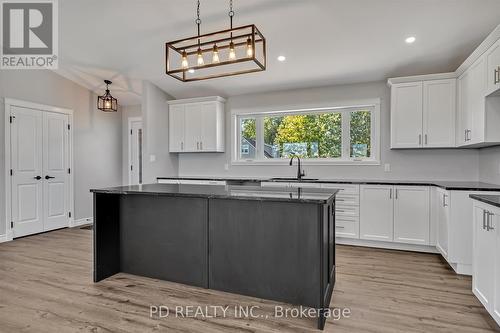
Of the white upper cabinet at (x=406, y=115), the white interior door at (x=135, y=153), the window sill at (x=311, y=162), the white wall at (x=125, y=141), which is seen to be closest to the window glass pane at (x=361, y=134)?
the window sill at (x=311, y=162)

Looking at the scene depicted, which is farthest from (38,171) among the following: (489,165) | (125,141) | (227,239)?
(489,165)

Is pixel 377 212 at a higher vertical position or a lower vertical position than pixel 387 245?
higher

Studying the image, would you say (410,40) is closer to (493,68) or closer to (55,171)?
(493,68)

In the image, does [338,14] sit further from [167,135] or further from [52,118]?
[52,118]

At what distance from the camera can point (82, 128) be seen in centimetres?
581

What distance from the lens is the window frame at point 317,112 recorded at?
4590 mm

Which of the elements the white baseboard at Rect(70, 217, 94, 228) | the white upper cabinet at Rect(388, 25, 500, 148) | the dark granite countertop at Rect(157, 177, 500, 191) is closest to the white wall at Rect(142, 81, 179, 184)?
the dark granite countertop at Rect(157, 177, 500, 191)

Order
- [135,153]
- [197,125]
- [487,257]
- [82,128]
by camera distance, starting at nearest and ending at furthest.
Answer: [487,257] → [197,125] → [82,128] → [135,153]

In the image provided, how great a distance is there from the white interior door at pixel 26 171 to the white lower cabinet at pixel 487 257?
5947mm

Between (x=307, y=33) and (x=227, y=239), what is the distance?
259 cm

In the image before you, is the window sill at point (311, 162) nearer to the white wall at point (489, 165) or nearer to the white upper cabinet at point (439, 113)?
the white upper cabinet at point (439, 113)

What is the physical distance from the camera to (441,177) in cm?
423

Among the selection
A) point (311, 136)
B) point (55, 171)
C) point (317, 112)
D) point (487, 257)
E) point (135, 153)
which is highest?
point (317, 112)

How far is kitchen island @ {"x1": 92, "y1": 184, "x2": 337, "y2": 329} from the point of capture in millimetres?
2309
